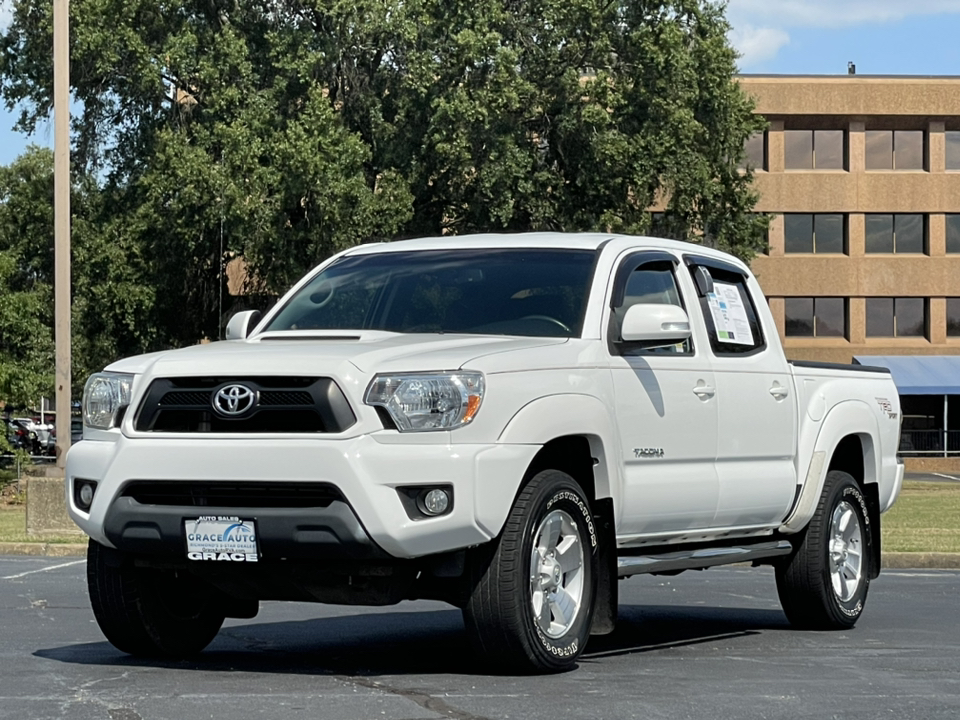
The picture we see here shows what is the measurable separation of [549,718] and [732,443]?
9.72 ft

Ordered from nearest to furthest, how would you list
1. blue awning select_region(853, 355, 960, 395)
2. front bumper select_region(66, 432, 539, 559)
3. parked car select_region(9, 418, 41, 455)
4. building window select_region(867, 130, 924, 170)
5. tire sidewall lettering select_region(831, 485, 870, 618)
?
front bumper select_region(66, 432, 539, 559)
tire sidewall lettering select_region(831, 485, 870, 618)
parked car select_region(9, 418, 41, 455)
blue awning select_region(853, 355, 960, 395)
building window select_region(867, 130, 924, 170)

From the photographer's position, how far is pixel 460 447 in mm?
7129

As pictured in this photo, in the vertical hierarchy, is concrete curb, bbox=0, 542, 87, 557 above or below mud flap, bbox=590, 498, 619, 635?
below

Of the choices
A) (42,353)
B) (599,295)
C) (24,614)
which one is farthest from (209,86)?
(599,295)

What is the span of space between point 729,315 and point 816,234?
56163 millimetres

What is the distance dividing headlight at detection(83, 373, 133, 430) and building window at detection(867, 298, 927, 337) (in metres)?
58.4

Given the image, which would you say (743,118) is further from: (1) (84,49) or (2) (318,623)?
(2) (318,623)

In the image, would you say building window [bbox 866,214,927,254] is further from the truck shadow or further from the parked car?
the truck shadow

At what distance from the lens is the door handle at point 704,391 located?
8.78 metres

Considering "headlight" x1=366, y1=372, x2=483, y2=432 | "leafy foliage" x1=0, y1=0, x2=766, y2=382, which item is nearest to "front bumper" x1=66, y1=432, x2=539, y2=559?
"headlight" x1=366, y1=372, x2=483, y2=432

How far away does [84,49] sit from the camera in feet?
122

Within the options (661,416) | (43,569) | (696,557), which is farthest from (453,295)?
(43,569)

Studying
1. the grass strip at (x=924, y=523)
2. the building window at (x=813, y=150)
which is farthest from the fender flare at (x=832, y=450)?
the building window at (x=813, y=150)

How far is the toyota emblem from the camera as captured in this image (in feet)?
23.8
